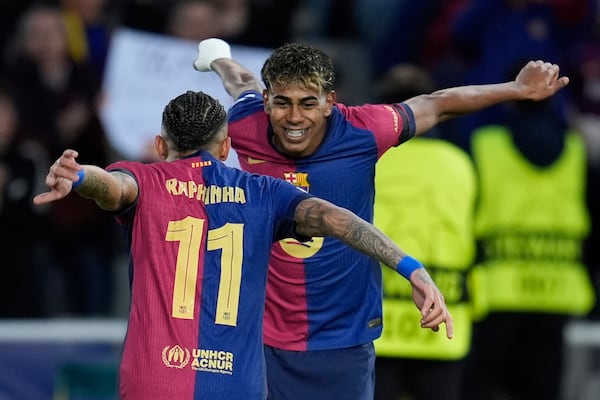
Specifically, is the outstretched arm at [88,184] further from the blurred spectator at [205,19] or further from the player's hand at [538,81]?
the blurred spectator at [205,19]

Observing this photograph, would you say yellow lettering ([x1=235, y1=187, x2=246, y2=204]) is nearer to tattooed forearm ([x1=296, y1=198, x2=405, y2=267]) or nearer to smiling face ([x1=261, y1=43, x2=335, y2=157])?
tattooed forearm ([x1=296, y1=198, x2=405, y2=267])

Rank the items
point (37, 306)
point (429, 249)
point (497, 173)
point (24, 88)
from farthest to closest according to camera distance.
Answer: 1. point (24, 88)
2. point (37, 306)
3. point (497, 173)
4. point (429, 249)

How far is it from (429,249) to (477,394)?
6.16 ft

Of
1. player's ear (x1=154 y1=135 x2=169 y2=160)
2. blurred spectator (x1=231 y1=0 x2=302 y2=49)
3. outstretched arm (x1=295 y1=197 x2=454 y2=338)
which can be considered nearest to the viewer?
outstretched arm (x1=295 y1=197 x2=454 y2=338)

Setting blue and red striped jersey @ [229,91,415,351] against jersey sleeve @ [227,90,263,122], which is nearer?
blue and red striped jersey @ [229,91,415,351]

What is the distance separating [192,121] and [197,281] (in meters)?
0.66

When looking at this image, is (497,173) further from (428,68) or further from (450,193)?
(428,68)

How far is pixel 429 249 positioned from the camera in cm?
932

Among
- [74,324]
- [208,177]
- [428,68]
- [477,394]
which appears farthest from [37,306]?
[208,177]

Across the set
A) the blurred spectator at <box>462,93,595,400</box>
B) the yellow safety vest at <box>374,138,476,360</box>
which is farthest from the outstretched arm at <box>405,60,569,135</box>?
the blurred spectator at <box>462,93,595,400</box>

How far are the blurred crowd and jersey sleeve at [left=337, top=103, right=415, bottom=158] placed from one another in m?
2.94

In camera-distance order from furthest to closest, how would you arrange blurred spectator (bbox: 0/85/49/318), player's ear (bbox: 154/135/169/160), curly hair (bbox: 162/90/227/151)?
blurred spectator (bbox: 0/85/49/318), player's ear (bbox: 154/135/169/160), curly hair (bbox: 162/90/227/151)

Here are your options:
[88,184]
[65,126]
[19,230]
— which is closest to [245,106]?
[88,184]

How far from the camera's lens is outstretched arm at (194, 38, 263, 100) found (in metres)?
8.06
